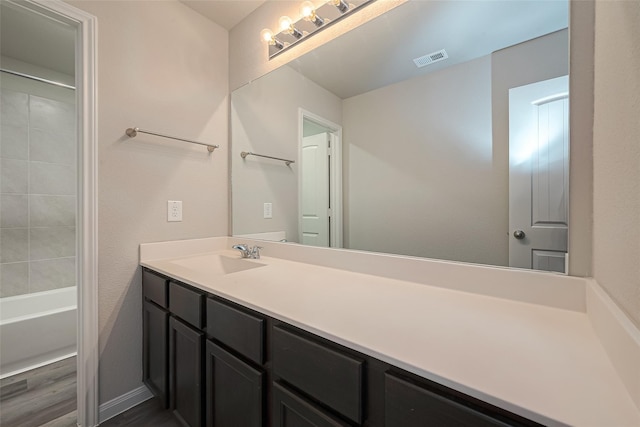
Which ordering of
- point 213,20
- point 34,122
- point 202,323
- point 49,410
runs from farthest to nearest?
1. point 34,122
2. point 213,20
3. point 49,410
4. point 202,323

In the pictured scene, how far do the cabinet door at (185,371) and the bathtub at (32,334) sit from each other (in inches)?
55.6

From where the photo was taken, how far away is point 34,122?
2314mm

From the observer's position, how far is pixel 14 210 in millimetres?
2199

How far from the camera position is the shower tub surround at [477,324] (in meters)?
0.43

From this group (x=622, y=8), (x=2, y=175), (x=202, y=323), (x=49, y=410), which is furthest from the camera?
(x=2, y=175)

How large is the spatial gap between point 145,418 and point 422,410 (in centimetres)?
163

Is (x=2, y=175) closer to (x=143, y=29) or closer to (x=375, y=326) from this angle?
(x=143, y=29)

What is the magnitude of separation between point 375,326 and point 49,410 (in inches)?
78.8

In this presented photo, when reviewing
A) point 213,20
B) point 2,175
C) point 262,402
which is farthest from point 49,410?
point 213,20

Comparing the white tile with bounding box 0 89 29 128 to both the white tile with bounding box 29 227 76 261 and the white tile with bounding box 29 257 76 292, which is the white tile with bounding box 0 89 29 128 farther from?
the white tile with bounding box 29 257 76 292

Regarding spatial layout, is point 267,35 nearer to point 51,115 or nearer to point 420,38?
point 420,38

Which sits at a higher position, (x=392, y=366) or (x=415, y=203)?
(x=415, y=203)

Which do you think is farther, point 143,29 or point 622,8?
point 143,29

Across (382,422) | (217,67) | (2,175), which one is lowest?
(382,422)
